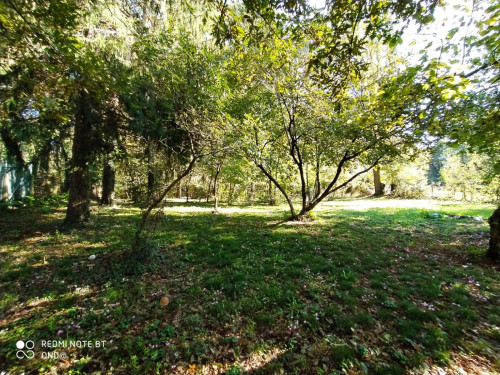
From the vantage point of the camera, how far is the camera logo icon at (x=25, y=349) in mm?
2521

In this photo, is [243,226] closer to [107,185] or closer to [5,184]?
[107,185]

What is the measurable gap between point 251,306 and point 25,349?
9.71 feet

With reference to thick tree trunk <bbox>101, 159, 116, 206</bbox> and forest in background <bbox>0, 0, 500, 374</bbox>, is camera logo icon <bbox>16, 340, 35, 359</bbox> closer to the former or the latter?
forest in background <bbox>0, 0, 500, 374</bbox>

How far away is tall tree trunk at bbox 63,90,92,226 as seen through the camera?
7216mm

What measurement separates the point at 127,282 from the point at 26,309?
138 cm

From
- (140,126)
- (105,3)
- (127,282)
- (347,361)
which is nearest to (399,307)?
(347,361)

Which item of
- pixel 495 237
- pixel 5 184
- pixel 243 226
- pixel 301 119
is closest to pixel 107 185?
pixel 5 184

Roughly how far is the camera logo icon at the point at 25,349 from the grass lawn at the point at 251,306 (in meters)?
0.06

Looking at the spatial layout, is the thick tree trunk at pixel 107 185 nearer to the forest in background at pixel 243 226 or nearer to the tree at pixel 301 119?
the forest in background at pixel 243 226

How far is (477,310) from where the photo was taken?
3.49 m

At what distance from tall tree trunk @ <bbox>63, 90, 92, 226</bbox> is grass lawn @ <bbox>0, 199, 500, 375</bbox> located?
1401mm

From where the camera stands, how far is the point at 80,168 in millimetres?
7453

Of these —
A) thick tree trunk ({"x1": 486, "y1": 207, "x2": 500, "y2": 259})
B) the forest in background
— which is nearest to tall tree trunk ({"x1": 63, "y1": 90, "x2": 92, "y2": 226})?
the forest in background

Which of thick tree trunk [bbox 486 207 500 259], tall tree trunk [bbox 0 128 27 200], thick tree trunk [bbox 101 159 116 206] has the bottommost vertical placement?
thick tree trunk [bbox 486 207 500 259]
